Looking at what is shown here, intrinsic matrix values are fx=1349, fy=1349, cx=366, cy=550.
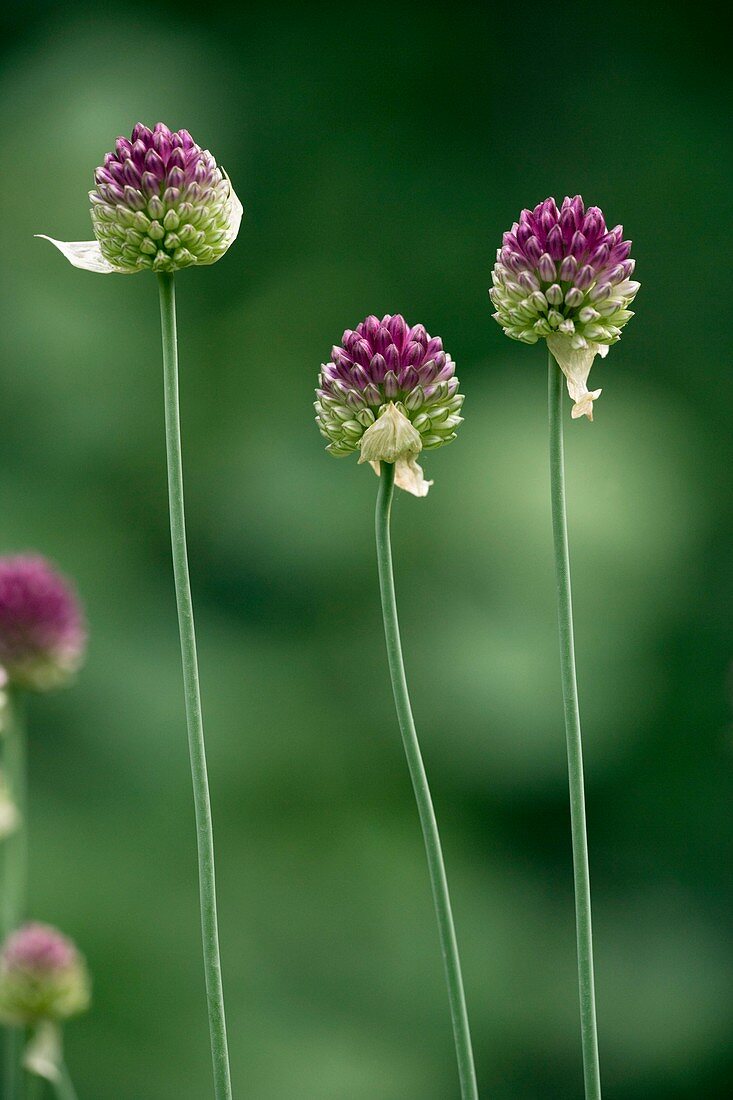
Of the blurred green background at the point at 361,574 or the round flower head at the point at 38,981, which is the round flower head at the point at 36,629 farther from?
the blurred green background at the point at 361,574

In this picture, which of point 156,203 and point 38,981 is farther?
point 38,981

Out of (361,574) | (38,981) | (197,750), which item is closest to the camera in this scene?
(197,750)

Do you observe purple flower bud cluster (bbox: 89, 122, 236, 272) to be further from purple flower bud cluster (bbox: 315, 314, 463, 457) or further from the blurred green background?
the blurred green background

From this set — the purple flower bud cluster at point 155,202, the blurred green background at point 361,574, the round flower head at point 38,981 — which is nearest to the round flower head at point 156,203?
the purple flower bud cluster at point 155,202

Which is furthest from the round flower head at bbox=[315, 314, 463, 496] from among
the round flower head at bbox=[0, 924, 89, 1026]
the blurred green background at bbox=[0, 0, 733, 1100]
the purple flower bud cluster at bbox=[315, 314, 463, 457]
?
the blurred green background at bbox=[0, 0, 733, 1100]

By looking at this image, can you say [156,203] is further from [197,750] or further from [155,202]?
[197,750]

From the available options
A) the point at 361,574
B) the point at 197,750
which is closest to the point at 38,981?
the point at 197,750

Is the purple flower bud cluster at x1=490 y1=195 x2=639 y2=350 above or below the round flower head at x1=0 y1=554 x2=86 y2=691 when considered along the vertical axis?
above
